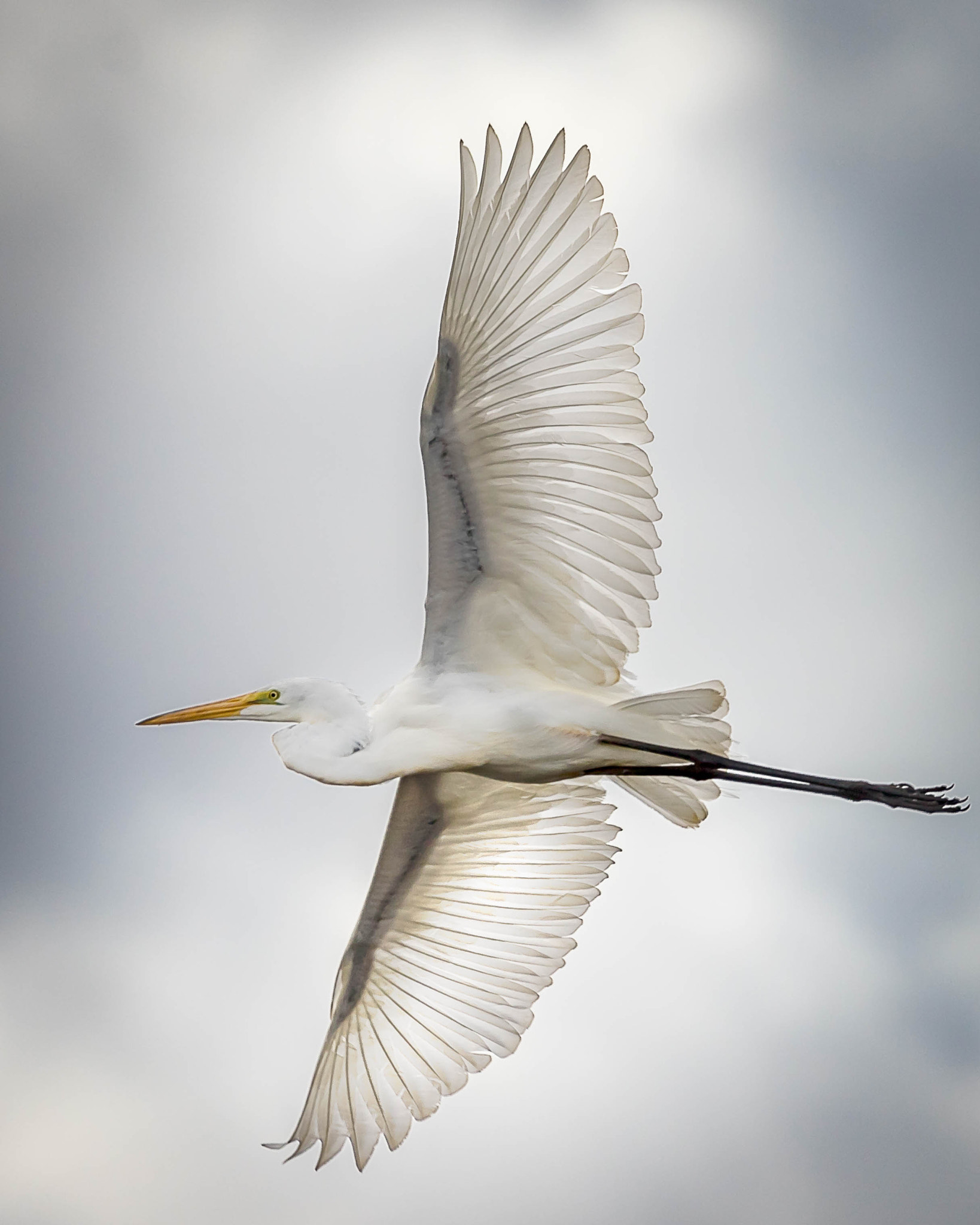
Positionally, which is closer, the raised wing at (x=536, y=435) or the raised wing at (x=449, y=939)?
the raised wing at (x=536, y=435)

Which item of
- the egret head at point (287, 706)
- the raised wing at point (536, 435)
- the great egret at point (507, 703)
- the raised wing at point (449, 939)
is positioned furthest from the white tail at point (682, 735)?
the egret head at point (287, 706)

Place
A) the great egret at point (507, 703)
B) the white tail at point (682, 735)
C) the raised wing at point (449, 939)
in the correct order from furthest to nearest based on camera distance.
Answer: the raised wing at point (449, 939), the white tail at point (682, 735), the great egret at point (507, 703)

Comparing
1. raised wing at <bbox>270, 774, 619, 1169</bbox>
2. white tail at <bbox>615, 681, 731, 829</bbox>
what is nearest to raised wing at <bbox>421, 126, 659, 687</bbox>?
white tail at <bbox>615, 681, 731, 829</bbox>

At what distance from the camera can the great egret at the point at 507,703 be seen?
540 cm

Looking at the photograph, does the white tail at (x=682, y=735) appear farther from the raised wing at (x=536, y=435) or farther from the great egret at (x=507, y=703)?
the raised wing at (x=536, y=435)

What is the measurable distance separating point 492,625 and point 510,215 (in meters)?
1.71

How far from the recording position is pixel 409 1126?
670 centimetres

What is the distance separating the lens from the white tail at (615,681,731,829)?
231 inches

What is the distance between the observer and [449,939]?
718 centimetres

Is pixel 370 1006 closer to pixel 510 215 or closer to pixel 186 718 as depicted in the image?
pixel 186 718

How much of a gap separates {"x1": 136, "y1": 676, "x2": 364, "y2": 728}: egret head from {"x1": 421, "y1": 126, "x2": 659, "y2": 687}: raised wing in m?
0.41

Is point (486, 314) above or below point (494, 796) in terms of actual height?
above

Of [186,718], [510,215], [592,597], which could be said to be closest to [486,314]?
[510,215]

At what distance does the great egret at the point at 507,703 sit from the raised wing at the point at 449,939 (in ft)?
0.03
